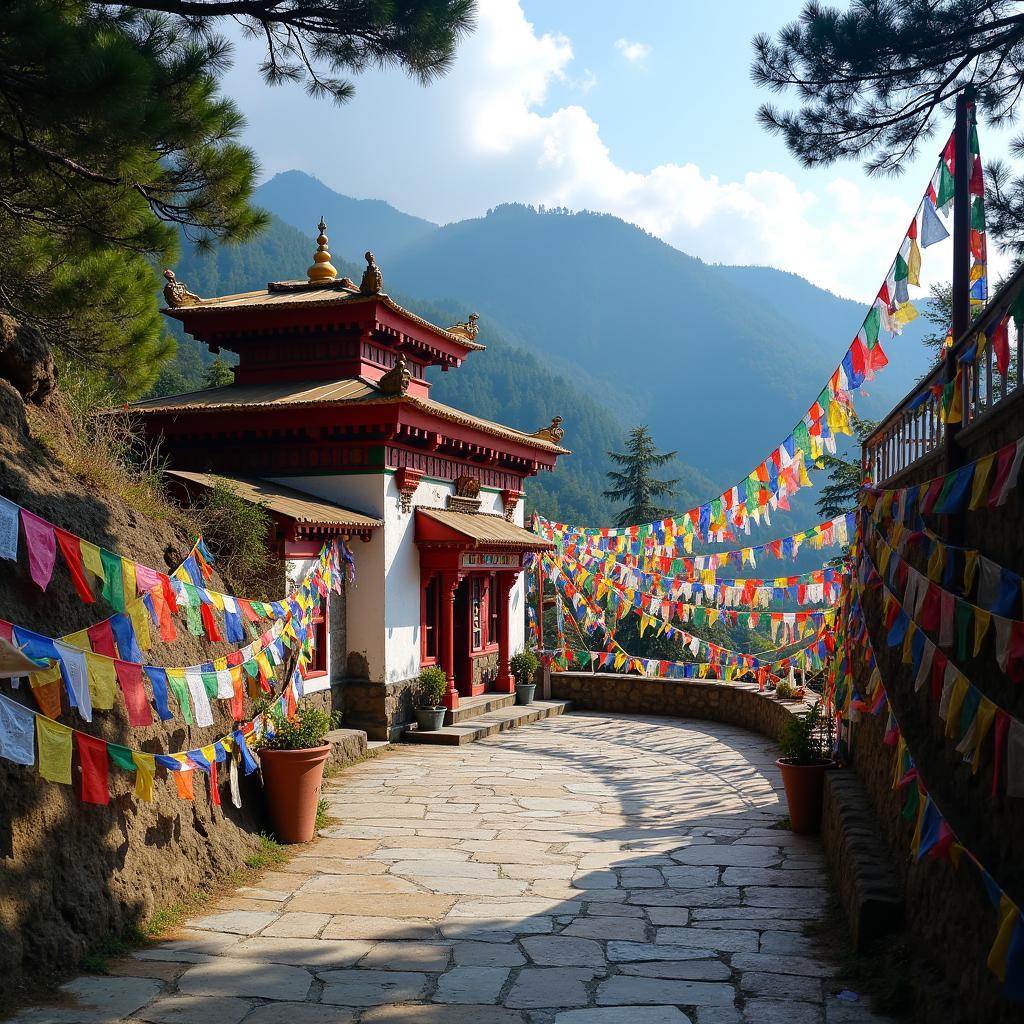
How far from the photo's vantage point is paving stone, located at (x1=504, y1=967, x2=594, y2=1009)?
5.88m

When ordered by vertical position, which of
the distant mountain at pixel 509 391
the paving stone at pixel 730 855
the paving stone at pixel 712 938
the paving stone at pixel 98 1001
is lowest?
the paving stone at pixel 730 855

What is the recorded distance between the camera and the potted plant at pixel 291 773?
939cm

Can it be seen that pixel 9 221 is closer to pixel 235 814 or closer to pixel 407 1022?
pixel 235 814

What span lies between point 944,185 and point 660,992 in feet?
20.0

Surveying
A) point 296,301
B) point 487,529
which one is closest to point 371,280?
point 296,301

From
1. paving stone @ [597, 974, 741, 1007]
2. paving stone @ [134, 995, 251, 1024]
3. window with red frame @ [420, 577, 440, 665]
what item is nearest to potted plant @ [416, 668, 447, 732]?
window with red frame @ [420, 577, 440, 665]

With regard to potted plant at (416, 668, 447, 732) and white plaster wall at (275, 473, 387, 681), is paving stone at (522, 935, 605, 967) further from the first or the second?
potted plant at (416, 668, 447, 732)

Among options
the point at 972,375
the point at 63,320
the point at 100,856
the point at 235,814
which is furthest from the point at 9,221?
the point at 972,375

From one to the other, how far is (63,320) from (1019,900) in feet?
47.3

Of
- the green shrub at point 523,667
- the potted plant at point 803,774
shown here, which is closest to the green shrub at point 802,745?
the potted plant at point 803,774

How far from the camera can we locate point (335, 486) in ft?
52.1

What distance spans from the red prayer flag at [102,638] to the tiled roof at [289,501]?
6.39 m

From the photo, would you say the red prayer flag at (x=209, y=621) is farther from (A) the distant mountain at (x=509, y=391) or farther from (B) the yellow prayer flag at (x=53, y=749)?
(A) the distant mountain at (x=509, y=391)

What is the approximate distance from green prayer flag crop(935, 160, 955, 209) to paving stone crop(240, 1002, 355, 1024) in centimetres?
700
